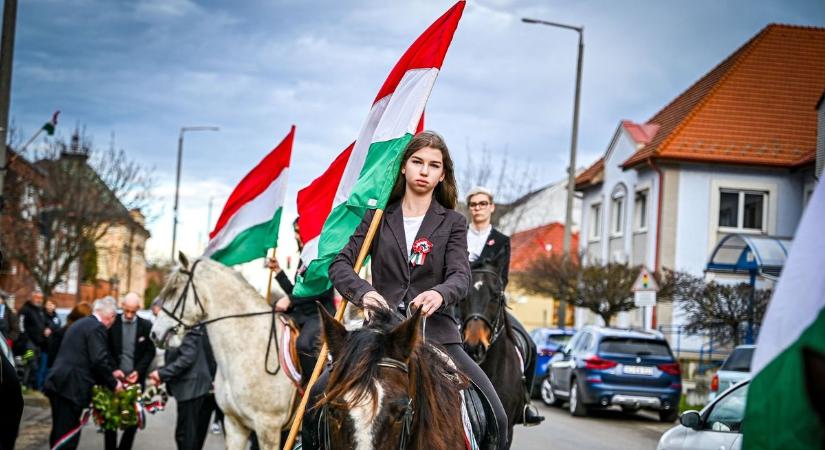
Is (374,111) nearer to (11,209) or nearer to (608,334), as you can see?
(608,334)

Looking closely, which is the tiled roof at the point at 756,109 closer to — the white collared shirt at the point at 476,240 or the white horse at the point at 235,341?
the white collared shirt at the point at 476,240

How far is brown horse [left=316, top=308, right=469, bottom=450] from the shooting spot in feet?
12.1

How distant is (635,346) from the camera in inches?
808

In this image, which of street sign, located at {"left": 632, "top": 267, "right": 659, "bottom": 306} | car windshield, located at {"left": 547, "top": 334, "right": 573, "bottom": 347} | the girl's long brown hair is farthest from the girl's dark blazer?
car windshield, located at {"left": 547, "top": 334, "right": 573, "bottom": 347}

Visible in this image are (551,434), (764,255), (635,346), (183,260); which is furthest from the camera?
(764,255)

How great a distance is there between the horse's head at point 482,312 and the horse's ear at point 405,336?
3848 millimetres

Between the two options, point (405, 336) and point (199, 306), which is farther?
point (199, 306)

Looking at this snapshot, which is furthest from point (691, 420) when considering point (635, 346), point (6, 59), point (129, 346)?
point (635, 346)

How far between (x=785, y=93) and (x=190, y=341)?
1303 inches

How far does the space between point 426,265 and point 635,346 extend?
53.7ft

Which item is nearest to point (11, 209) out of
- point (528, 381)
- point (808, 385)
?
point (528, 381)

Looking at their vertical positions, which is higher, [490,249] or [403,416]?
[490,249]

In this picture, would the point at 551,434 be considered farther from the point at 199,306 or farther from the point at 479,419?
the point at 479,419

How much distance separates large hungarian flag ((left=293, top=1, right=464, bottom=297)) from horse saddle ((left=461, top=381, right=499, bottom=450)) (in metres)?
1.53
